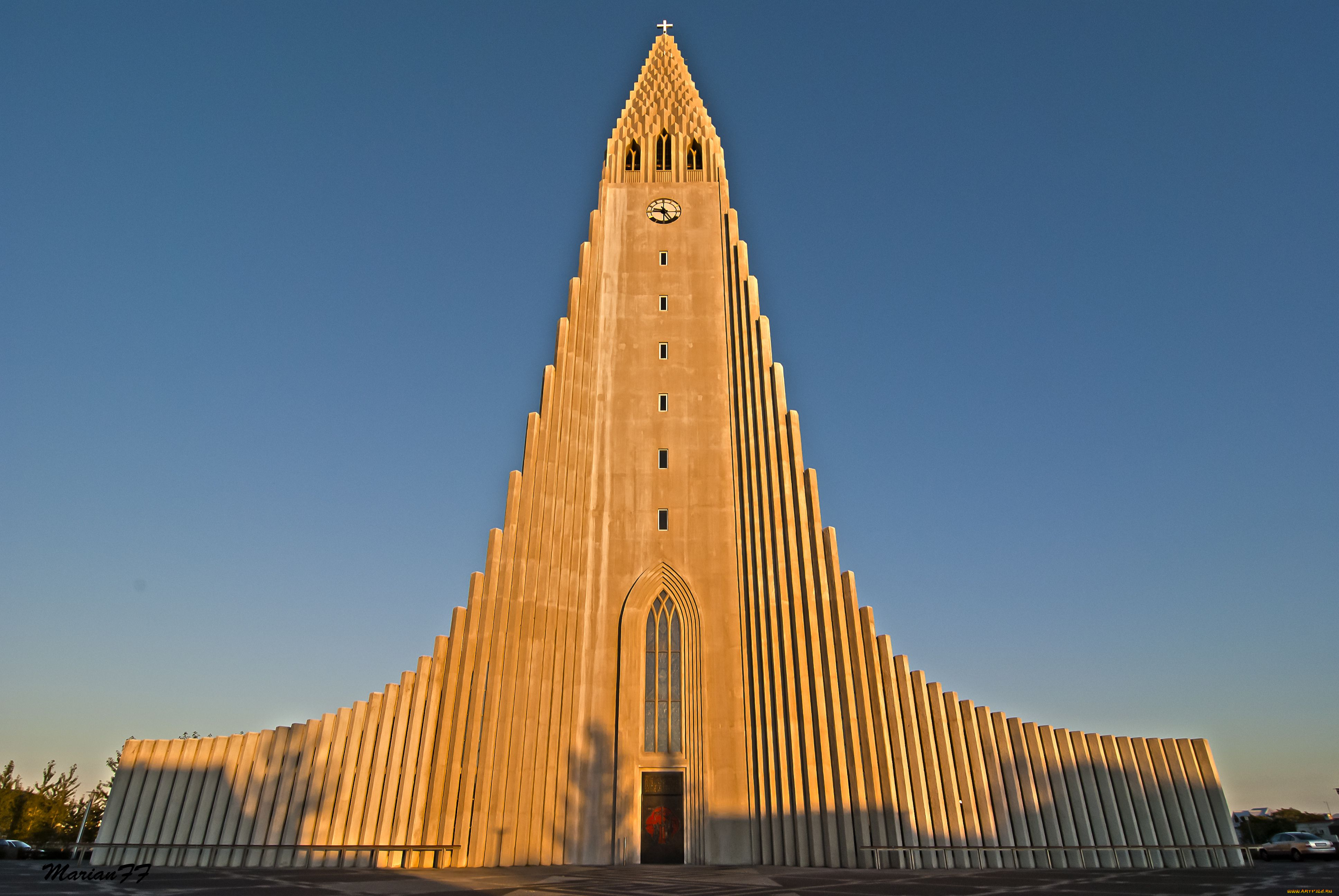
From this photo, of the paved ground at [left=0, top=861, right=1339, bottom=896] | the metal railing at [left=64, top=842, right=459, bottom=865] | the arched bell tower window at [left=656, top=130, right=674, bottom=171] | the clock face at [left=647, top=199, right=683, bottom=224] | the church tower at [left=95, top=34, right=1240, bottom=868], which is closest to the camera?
the paved ground at [left=0, top=861, right=1339, bottom=896]

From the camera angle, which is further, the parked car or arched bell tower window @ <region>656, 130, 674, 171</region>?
arched bell tower window @ <region>656, 130, 674, 171</region>

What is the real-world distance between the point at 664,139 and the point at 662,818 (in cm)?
2739

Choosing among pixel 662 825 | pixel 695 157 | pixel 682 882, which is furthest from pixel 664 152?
pixel 682 882

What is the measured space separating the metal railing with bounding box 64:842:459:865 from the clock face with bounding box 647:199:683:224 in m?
23.5

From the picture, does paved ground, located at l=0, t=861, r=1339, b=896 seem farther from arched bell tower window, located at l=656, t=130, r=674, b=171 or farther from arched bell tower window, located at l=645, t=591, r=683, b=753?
arched bell tower window, located at l=656, t=130, r=674, b=171

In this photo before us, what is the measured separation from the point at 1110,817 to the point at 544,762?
51.3 feet

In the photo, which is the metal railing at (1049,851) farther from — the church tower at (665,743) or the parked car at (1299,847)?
the parked car at (1299,847)

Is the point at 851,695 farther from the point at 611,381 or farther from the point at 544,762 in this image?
the point at 611,381

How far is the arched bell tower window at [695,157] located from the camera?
34019 millimetres

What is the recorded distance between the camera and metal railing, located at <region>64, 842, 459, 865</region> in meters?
20.7

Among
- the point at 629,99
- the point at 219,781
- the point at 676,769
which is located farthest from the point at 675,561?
the point at 629,99

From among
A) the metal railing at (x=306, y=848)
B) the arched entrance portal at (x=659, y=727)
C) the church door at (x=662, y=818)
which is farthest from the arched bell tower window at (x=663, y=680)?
the metal railing at (x=306, y=848)

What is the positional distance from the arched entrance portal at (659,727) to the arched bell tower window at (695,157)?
18046 mm

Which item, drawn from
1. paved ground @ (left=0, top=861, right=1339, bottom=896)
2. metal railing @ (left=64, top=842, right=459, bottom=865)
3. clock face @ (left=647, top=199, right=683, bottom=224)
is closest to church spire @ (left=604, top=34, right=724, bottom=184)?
clock face @ (left=647, top=199, right=683, bottom=224)
